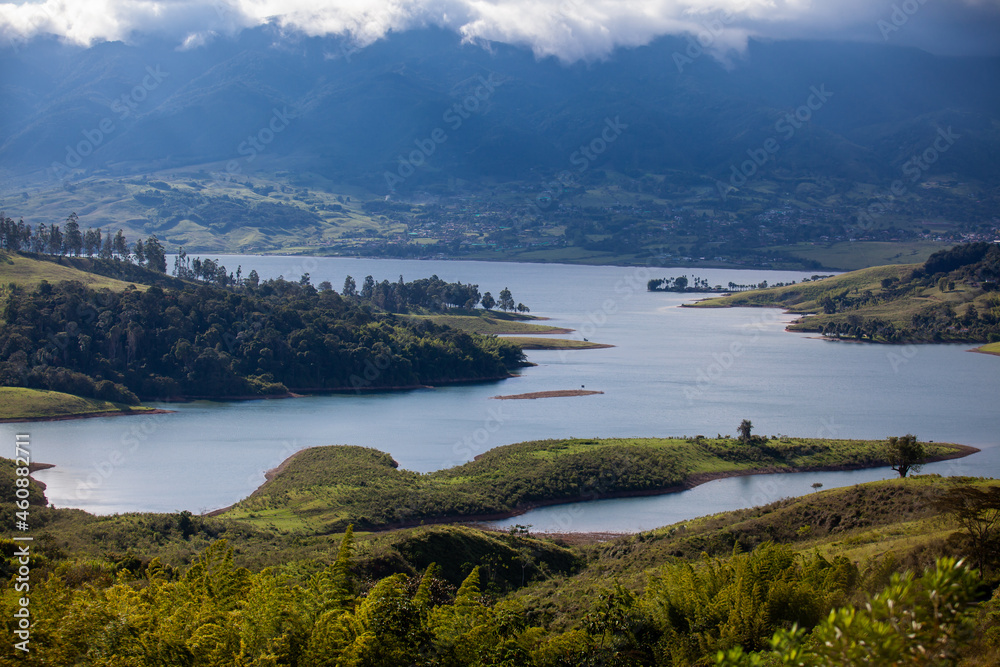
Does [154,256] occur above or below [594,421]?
above

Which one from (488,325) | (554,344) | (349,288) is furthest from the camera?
(349,288)

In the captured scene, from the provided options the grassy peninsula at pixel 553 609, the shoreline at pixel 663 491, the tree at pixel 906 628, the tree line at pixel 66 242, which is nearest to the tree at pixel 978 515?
the grassy peninsula at pixel 553 609

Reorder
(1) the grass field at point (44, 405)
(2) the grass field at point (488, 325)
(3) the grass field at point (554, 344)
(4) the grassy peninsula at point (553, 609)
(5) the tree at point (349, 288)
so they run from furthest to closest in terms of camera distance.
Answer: (5) the tree at point (349, 288) < (2) the grass field at point (488, 325) < (3) the grass field at point (554, 344) < (1) the grass field at point (44, 405) < (4) the grassy peninsula at point (553, 609)

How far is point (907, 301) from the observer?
154 metres

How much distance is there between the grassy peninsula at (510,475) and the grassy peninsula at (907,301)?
80240mm

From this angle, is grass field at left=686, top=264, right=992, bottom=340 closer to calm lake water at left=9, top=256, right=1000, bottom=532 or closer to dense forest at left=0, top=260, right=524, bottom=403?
calm lake water at left=9, top=256, right=1000, bottom=532

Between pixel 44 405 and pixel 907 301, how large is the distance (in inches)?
5397

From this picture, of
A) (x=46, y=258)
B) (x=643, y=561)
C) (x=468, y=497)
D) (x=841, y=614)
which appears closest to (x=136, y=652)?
(x=841, y=614)

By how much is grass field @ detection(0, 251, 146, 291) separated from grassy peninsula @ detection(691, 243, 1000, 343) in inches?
4263

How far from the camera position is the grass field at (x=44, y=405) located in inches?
2928

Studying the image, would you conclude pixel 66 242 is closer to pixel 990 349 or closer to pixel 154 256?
pixel 154 256

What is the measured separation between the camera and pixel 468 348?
10562cm

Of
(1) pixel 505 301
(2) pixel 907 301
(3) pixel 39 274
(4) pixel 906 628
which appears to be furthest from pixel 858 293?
(4) pixel 906 628

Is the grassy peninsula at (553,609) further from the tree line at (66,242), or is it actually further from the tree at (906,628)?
the tree line at (66,242)
